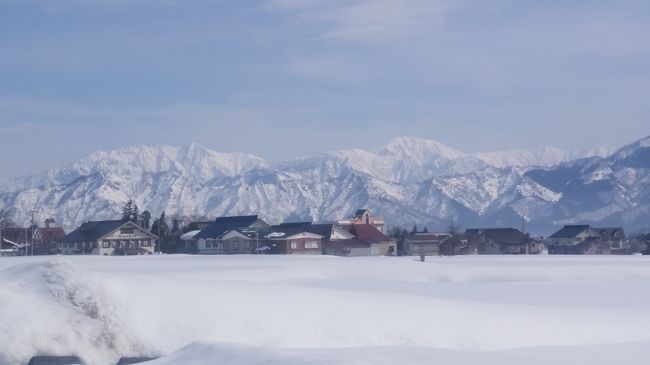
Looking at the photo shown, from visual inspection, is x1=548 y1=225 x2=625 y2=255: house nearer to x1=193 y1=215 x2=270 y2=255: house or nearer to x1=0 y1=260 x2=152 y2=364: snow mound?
x1=193 y1=215 x2=270 y2=255: house

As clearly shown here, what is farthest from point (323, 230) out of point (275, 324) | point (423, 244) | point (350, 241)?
point (275, 324)

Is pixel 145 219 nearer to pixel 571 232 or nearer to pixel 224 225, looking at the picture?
pixel 224 225

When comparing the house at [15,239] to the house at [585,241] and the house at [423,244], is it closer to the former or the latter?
the house at [423,244]

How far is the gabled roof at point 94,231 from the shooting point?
8596cm

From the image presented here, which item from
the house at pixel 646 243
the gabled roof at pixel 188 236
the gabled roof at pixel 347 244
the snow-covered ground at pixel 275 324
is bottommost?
the snow-covered ground at pixel 275 324

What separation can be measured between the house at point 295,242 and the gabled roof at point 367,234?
19.1ft

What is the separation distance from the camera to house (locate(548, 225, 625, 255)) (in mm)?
92250

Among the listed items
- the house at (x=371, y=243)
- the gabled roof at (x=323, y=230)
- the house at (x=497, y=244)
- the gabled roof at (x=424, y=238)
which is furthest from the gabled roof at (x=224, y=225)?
the house at (x=497, y=244)

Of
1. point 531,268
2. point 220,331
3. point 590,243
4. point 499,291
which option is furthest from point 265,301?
point 590,243

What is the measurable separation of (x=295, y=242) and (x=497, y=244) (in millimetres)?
23651

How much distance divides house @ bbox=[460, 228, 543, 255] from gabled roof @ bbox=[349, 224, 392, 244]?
7825 millimetres

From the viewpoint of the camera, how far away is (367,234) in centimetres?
9338

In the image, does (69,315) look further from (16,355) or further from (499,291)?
(499,291)

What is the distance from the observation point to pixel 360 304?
74.2 feet
